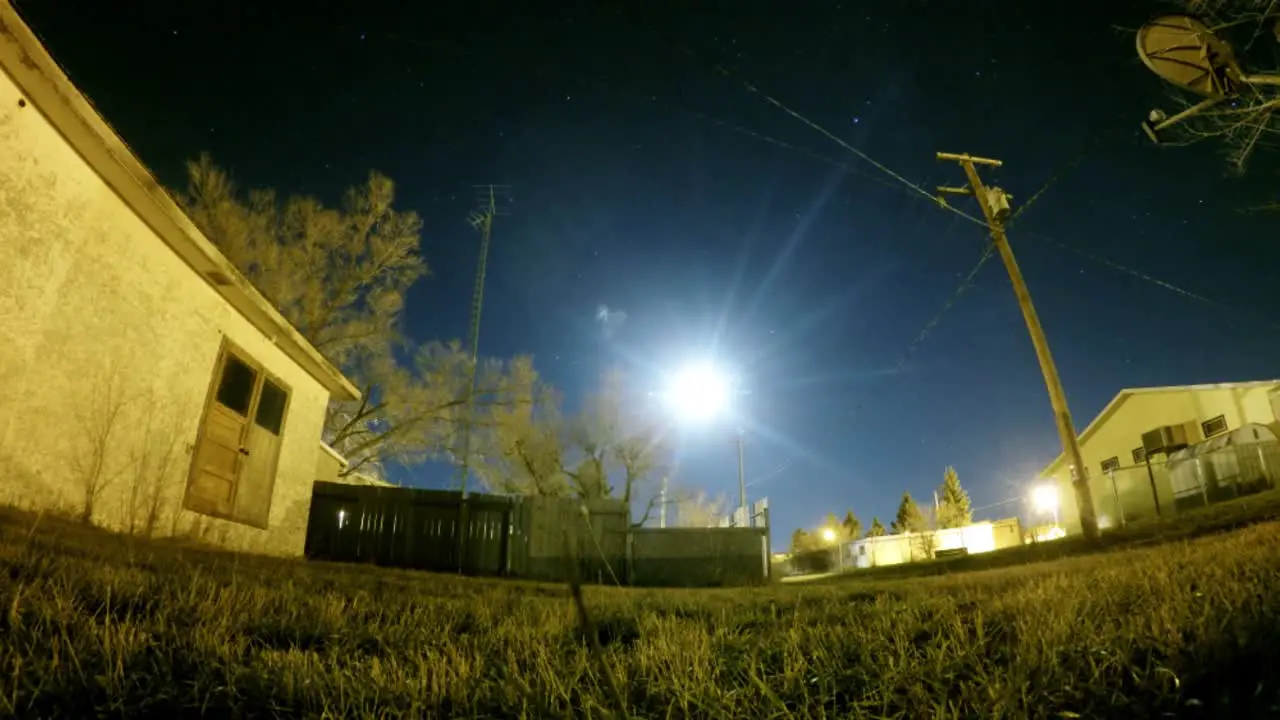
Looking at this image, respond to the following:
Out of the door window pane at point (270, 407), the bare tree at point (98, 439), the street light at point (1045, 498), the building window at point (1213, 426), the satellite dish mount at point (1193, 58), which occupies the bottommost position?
the bare tree at point (98, 439)

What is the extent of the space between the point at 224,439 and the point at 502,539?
6965mm

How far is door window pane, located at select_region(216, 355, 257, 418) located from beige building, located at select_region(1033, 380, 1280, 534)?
1882 centimetres

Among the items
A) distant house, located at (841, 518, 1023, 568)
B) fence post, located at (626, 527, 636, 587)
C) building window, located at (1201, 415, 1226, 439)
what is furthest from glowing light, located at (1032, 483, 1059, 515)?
fence post, located at (626, 527, 636, 587)

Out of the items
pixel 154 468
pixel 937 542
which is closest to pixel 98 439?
pixel 154 468

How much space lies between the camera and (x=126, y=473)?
6.86 meters

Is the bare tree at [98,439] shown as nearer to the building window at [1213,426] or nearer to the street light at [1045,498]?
the building window at [1213,426]

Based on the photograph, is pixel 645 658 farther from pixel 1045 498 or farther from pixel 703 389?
pixel 1045 498

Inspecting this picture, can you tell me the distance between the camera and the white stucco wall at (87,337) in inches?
215

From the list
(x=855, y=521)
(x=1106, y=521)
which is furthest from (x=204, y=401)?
(x=855, y=521)

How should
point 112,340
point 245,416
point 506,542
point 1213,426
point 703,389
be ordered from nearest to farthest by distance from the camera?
point 112,340 < point 245,416 < point 506,542 < point 1213,426 < point 703,389

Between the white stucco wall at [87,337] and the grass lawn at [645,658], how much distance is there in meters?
2.75

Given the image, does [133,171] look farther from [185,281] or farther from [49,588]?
[49,588]

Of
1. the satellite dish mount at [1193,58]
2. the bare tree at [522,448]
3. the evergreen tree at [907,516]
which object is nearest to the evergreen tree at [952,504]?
the evergreen tree at [907,516]

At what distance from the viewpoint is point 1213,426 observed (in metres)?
21.4
